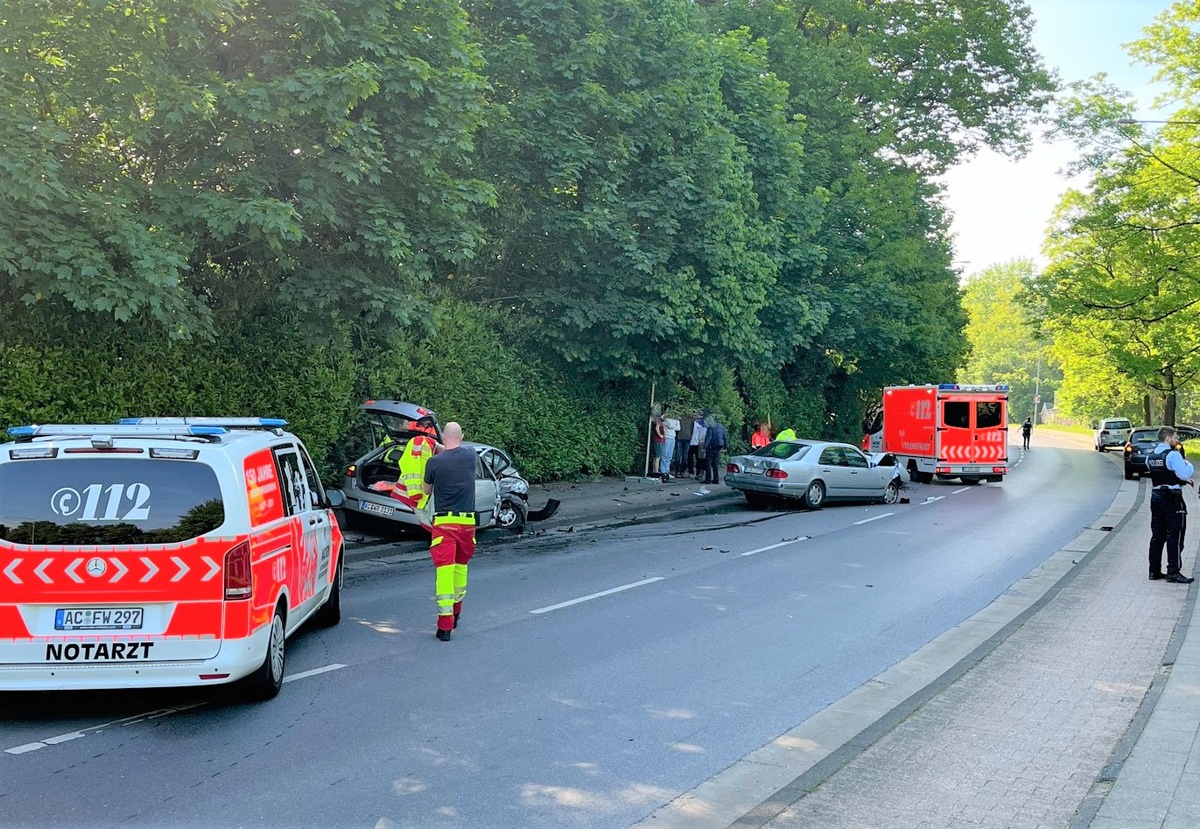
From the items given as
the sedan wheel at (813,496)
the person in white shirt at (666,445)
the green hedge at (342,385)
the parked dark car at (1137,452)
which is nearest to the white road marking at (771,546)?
the sedan wheel at (813,496)

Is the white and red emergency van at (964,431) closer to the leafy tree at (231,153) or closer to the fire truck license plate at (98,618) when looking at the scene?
the leafy tree at (231,153)

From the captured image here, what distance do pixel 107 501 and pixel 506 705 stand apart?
2825 millimetres

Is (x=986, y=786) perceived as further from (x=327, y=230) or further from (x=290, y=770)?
(x=327, y=230)

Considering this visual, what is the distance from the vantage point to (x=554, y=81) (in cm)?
2028

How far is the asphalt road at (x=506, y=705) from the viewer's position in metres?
5.14

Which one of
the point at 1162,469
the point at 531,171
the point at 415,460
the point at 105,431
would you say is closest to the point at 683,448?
the point at 531,171

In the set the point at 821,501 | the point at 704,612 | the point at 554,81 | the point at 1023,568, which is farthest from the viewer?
the point at 821,501

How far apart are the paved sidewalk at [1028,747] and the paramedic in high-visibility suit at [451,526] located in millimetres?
3900

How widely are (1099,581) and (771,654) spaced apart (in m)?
6.08

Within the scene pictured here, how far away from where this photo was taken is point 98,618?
6121 millimetres

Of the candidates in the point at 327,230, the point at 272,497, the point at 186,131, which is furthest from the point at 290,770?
the point at 327,230

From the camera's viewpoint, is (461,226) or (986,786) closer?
(986,786)

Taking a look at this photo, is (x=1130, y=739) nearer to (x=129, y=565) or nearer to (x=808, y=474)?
(x=129, y=565)

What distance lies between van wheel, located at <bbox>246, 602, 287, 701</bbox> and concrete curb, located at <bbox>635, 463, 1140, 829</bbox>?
2925mm
